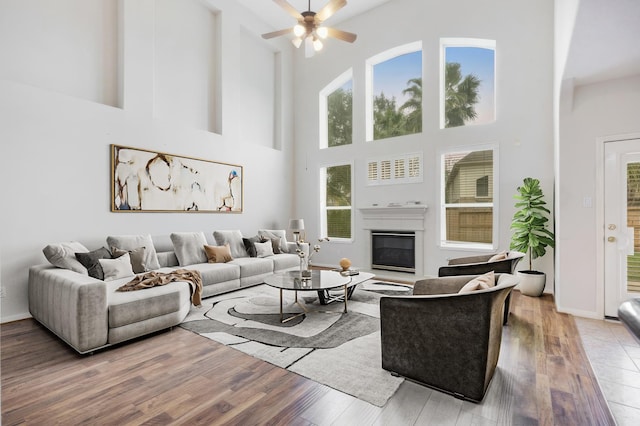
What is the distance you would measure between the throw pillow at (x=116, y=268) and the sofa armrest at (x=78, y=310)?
0.52m

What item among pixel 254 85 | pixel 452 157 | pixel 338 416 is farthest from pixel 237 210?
pixel 338 416

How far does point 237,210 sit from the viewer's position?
6.27 meters

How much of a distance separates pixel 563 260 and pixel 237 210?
210 inches

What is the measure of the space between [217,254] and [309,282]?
1982mm

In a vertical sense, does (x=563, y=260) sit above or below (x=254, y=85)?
below

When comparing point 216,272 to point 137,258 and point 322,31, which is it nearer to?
point 137,258

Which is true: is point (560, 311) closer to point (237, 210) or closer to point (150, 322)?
point (150, 322)

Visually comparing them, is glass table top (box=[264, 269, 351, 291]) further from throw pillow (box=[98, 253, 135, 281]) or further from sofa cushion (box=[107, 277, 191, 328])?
throw pillow (box=[98, 253, 135, 281])

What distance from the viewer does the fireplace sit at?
5.93 m

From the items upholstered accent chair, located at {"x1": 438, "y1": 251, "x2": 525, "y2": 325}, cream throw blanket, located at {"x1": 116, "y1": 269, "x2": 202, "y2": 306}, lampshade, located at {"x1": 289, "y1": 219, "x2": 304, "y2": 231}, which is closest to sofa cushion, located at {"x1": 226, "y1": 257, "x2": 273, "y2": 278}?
cream throw blanket, located at {"x1": 116, "y1": 269, "x2": 202, "y2": 306}

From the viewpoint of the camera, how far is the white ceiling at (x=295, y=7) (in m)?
6.14

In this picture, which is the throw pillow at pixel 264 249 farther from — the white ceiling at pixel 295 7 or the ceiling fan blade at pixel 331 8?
the white ceiling at pixel 295 7

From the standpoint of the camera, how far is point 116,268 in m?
3.58

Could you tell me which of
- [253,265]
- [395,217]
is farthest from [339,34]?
[253,265]
